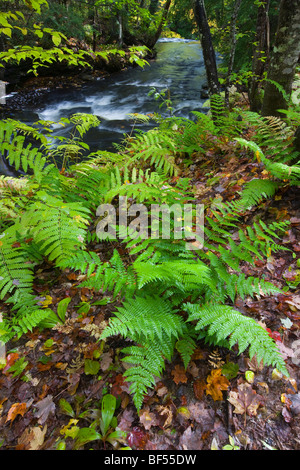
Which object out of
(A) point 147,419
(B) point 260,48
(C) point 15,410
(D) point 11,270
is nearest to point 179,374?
(A) point 147,419

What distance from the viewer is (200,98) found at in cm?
1044

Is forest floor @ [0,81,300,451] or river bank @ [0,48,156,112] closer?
forest floor @ [0,81,300,451]

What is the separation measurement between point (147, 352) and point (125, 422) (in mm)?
490

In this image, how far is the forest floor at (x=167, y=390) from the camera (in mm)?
1576

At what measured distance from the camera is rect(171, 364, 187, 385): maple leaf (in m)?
1.82

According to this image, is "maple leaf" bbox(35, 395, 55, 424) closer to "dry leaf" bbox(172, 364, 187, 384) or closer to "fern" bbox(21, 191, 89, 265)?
"dry leaf" bbox(172, 364, 187, 384)

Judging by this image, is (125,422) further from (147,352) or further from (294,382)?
(294,382)

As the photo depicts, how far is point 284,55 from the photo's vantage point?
11.2 ft

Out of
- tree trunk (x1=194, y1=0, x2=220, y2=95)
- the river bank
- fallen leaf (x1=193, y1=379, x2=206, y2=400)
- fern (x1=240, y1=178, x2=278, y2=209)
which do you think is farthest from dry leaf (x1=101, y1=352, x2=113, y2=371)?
the river bank

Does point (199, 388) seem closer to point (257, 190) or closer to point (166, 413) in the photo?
point (166, 413)

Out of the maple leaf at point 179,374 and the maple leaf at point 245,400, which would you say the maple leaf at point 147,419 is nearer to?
the maple leaf at point 179,374

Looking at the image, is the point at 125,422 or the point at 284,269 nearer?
the point at 125,422

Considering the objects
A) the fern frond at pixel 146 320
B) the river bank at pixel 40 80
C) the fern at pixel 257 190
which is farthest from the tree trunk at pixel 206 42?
the river bank at pixel 40 80
